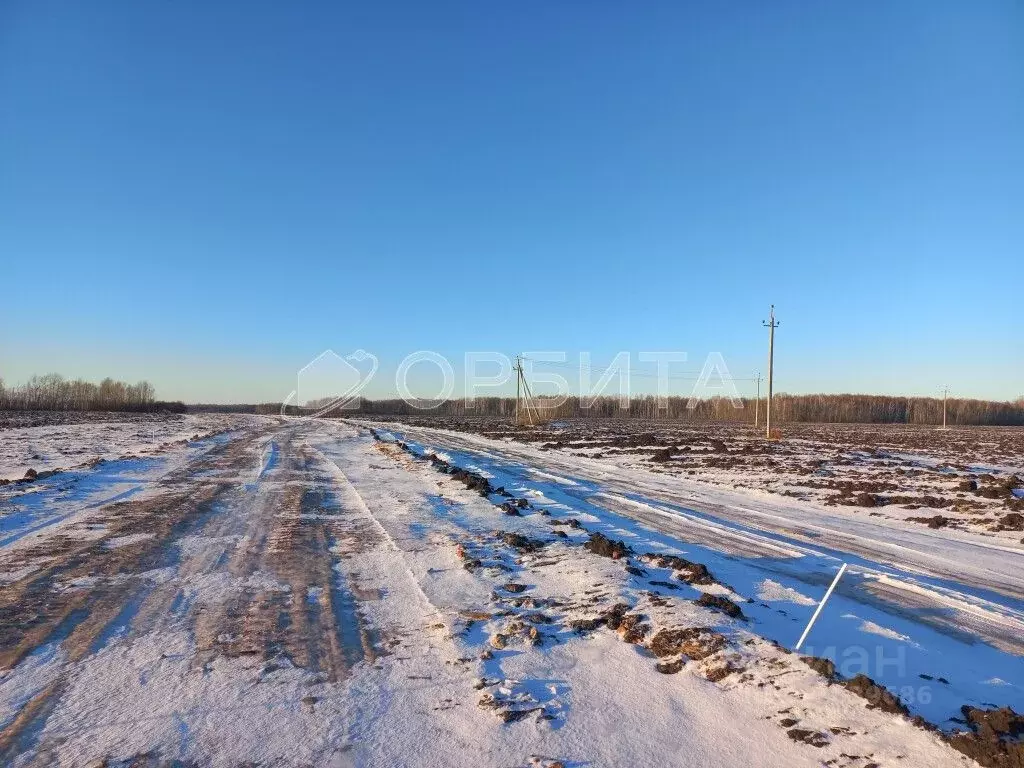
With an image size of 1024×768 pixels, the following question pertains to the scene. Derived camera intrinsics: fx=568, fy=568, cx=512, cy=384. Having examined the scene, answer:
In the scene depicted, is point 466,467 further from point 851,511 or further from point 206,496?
point 851,511

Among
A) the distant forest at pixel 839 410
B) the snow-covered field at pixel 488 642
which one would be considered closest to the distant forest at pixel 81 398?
the distant forest at pixel 839 410

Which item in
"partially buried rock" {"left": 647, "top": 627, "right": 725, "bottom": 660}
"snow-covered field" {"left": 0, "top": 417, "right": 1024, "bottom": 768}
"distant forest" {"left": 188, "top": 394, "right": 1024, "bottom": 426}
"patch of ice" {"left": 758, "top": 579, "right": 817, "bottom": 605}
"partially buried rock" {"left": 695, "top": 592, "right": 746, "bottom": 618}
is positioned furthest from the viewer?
"distant forest" {"left": 188, "top": 394, "right": 1024, "bottom": 426}

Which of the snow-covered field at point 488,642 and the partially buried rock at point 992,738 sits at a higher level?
the partially buried rock at point 992,738

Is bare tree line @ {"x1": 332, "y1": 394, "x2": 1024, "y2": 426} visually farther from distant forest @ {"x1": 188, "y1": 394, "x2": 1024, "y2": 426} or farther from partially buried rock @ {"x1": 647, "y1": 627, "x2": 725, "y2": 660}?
partially buried rock @ {"x1": 647, "y1": 627, "x2": 725, "y2": 660}

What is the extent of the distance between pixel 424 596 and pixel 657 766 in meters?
3.05

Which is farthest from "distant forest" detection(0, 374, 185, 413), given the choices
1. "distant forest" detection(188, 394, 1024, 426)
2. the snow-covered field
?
the snow-covered field

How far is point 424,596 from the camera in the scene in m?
5.59

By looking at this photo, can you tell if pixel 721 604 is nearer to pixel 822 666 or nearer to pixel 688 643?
pixel 688 643

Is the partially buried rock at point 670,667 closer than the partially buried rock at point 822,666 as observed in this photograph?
No

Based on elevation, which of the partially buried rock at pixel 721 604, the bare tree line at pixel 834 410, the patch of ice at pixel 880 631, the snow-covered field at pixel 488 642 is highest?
the bare tree line at pixel 834 410

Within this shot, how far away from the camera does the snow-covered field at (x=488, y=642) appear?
318 cm

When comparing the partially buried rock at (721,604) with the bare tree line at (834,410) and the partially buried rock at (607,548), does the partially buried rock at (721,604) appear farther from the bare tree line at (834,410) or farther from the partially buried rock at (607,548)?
the bare tree line at (834,410)

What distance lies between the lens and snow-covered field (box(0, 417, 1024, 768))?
3.18m

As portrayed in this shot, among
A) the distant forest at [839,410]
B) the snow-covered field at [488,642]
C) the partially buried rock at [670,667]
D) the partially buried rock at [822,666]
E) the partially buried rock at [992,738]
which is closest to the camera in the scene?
the partially buried rock at [992,738]
